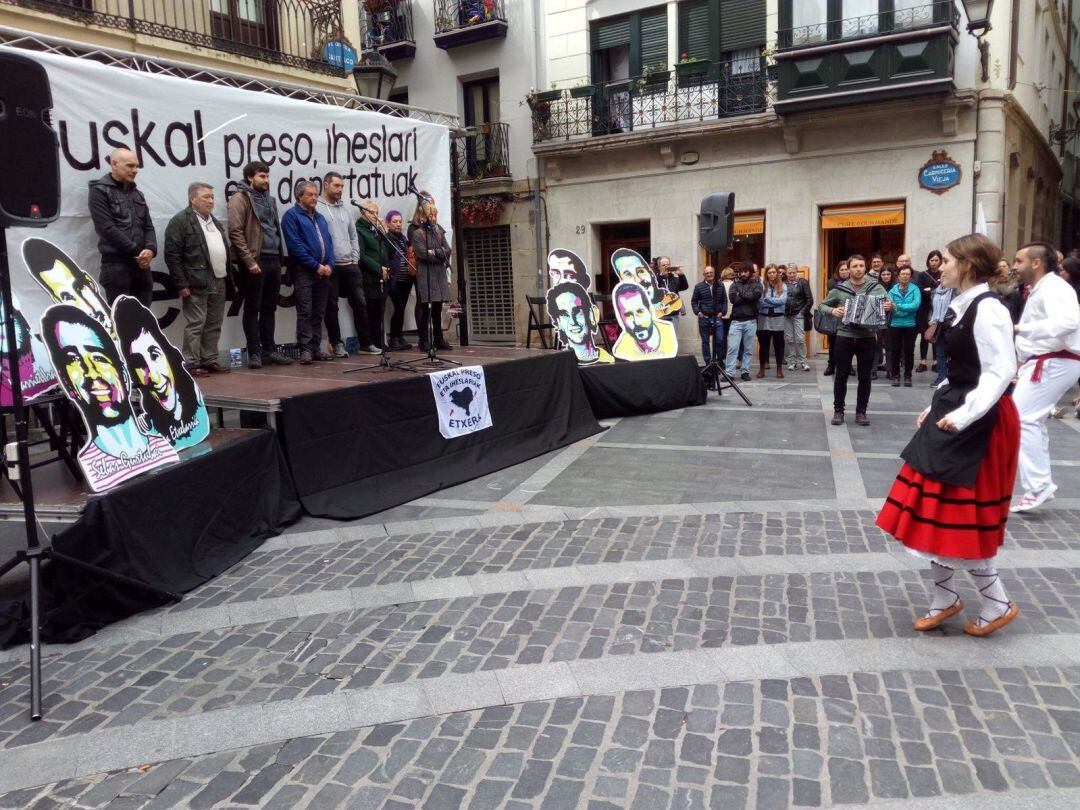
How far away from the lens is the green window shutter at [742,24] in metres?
16.5

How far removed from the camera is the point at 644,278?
38.5 feet

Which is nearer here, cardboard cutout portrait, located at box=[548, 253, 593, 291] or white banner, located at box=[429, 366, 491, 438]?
white banner, located at box=[429, 366, 491, 438]

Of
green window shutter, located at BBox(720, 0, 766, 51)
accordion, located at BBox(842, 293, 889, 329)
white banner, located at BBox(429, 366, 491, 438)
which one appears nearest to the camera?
white banner, located at BBox(429, 366, 491, 438)

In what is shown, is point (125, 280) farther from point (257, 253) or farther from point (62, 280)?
point (62, 280)

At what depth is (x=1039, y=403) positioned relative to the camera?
5738 mm

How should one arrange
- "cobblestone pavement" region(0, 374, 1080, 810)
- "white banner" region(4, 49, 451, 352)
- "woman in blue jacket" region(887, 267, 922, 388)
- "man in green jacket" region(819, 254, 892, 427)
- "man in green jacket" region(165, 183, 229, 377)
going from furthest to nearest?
"woman in blue jacket" region(887, 267, 922, 388)
"man in green jacket" region(819, 254, 892, 427)
"man in green jacket" region(165, 183, 229, 377)
"white banner" region(4, 49, 451, 352)
"cobblestone pavement" region(0, 374, 1080, 810)

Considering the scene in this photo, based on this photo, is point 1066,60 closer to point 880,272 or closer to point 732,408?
point 880,272

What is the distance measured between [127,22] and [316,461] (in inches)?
365

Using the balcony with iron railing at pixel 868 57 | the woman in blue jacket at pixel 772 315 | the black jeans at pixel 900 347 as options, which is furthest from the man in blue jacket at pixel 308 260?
the balcony with iron railing at pixel 868 57

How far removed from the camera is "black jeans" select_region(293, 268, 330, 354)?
8812mm

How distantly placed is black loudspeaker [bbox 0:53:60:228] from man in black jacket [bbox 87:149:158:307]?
3040 millimetres

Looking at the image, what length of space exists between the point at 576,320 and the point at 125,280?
5.33 meters

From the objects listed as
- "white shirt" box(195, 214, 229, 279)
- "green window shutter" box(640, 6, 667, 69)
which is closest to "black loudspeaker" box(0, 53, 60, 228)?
"white shirt" box(195, 214, 229, 279)

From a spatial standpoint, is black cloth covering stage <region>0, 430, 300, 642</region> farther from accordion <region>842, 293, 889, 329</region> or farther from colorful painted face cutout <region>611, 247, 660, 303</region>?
colorful painted face cutout <region>611, 247, 660, 303</region>
